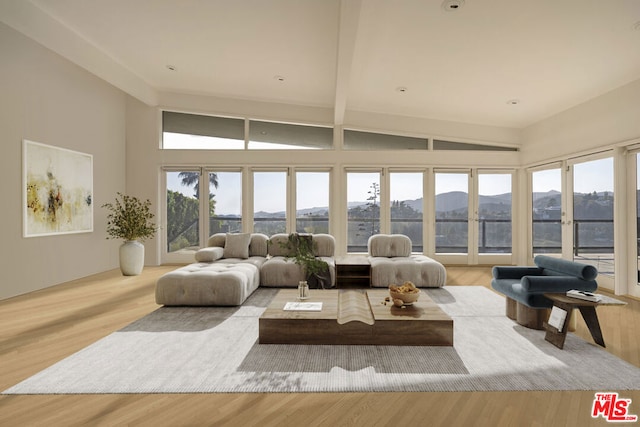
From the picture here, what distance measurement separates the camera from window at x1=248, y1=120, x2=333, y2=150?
7.35 metres

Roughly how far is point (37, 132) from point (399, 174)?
241 inches

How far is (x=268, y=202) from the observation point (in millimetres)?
7383

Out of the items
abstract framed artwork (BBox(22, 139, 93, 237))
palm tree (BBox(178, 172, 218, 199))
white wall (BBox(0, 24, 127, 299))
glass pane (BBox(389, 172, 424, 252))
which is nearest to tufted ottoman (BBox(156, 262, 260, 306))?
white wall (BBox(0, 24, 127, 299))

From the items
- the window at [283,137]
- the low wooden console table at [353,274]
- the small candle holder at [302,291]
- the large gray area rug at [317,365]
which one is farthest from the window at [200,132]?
the large gray area rug at [317,365]

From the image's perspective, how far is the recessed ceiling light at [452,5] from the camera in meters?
3.44

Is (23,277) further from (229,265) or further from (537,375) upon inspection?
(537,375)

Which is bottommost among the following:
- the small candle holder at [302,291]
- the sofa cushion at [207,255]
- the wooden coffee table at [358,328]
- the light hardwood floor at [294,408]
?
the light hardwood floor at [294,408]

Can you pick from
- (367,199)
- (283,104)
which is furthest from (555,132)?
(283,104)

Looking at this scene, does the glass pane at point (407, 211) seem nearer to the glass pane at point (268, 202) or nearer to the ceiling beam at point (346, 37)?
the glass pane at point (268, 202)

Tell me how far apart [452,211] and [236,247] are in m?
4.46

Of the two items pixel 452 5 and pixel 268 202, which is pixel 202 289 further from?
pixel 452 5

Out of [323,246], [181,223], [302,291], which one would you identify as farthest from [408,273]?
[181,223]

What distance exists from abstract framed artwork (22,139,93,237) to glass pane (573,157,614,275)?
26.4ft

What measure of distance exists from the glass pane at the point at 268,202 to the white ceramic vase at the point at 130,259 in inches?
87.0
